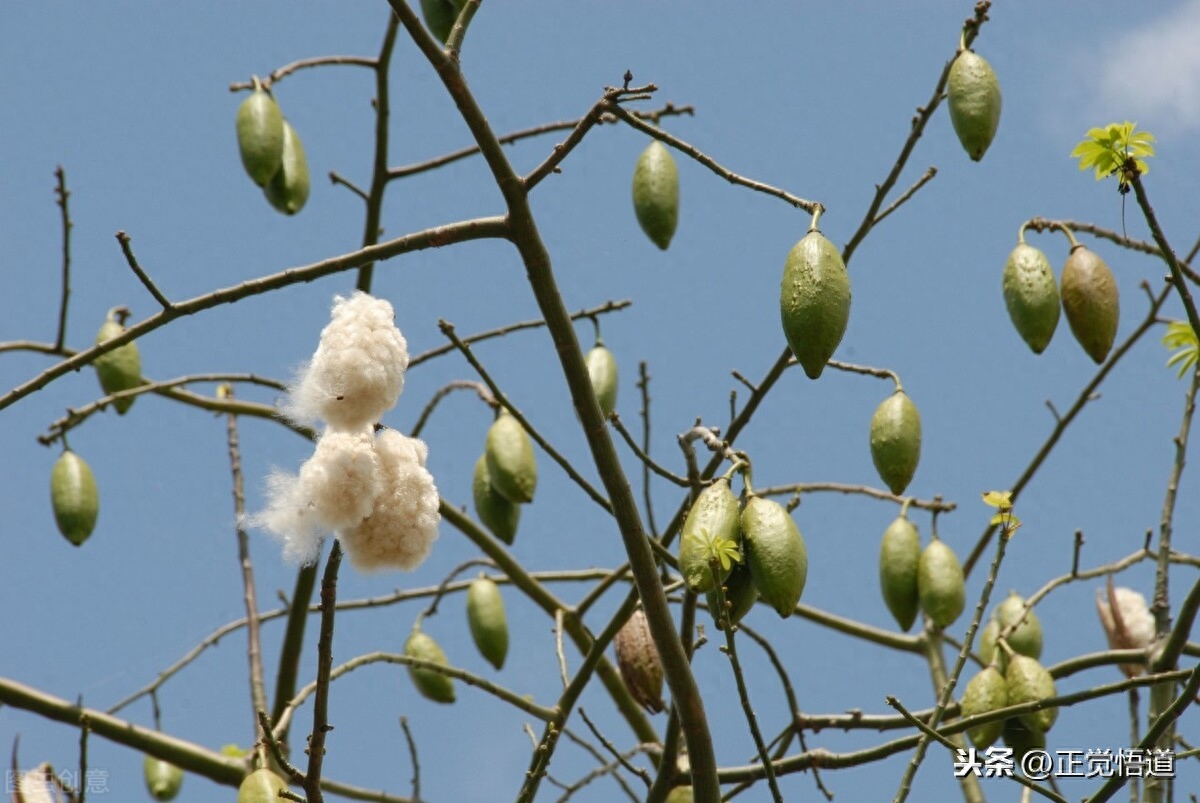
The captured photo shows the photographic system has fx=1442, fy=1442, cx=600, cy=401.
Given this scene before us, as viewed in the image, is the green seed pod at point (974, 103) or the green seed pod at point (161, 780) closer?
the green seed pod at point (974, 103)


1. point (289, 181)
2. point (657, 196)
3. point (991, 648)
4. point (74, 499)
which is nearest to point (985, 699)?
point (991, 648)

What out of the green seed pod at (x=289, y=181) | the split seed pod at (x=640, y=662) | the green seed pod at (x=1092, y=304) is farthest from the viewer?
the green seed pod at (x=289, y=181)

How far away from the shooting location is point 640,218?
270cm

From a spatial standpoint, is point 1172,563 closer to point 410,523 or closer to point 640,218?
point 640,218

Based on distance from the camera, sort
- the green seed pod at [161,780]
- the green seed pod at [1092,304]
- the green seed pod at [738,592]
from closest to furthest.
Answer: the green seed pod at [738,592] < the green seed pod at [1092,304] < the green seed pod at [161,780]

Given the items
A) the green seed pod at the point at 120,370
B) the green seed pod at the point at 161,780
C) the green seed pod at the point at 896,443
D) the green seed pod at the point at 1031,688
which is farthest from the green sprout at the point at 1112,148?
the green seed pod at the point at 161,780

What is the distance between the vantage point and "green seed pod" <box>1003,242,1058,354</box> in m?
2.32

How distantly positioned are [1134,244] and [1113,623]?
810 millimetres

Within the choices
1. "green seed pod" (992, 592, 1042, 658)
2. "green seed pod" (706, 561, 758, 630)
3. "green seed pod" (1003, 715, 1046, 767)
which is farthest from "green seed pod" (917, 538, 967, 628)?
"green seed pod" (706, 561, 758, 630)

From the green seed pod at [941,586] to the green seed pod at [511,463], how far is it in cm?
74

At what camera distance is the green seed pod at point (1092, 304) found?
2357 millimetres

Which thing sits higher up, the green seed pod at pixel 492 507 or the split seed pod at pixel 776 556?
the green seed pod at pixel 492 507

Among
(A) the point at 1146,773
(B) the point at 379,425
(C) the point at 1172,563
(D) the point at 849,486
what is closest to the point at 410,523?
(B) the point at 379,425

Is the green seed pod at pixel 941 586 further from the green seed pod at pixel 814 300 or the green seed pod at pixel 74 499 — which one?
the green seed pod at pixel 74 499
